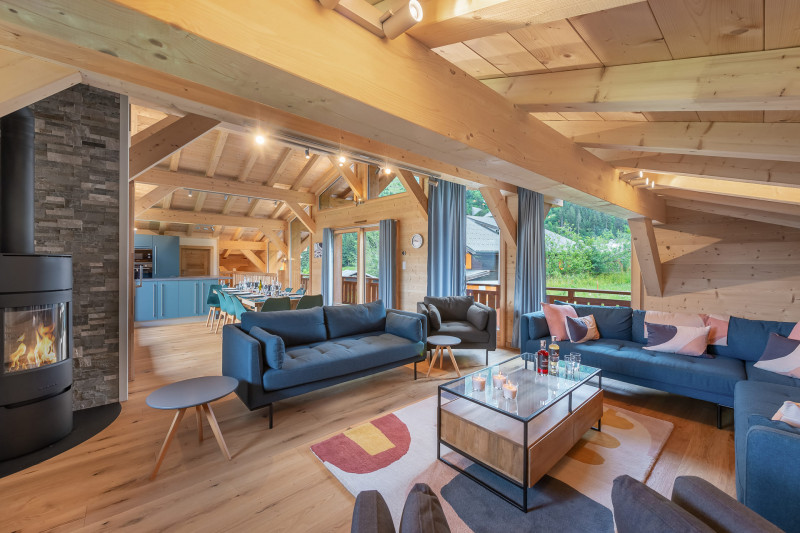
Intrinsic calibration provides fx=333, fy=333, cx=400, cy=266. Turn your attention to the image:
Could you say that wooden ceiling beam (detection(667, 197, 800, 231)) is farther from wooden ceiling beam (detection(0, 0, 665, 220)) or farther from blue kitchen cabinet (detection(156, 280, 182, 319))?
blue kitchen cabinet (detection(156, 280, 182, 319))

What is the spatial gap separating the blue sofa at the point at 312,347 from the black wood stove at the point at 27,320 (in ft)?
3.50

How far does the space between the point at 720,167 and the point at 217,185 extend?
753 cm

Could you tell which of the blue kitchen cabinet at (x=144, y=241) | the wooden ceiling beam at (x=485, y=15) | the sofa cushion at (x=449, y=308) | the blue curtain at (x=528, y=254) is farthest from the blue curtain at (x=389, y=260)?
the blue kitchen cabinet at (x=144, y=241)

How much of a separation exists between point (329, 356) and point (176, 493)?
1378 millimetres

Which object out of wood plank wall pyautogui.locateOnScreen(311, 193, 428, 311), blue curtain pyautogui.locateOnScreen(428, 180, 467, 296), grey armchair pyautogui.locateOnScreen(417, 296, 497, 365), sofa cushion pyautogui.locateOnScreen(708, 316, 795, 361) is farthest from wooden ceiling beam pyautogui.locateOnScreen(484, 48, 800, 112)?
wood plank wall pyautogui.locateOnScreen(311, 193, 428, 311)

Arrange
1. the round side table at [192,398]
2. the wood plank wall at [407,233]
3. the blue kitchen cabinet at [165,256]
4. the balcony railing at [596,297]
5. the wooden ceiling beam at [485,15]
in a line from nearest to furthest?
the wooden ceiling beam at [485,15] < the round side table at [192,398] < the balcony railing at [596,297] < the wood plank wall at [407,233] < the blue kitchen cabinet at [165,256]

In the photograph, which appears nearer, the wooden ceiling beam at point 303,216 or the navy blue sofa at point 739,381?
the navy blue sofa at point 739,381

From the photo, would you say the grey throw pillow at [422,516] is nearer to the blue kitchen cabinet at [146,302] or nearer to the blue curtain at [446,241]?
the blue curtain at [446,241]

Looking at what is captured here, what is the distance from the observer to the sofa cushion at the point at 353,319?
12.1 ft

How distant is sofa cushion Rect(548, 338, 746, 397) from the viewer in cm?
271

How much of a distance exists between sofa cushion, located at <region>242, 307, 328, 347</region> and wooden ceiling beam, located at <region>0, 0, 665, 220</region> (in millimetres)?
2055

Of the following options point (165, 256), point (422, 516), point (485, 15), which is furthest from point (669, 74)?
point (165, 256)

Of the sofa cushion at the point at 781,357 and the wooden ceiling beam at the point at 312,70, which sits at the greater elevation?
the wooden ceiling beam at the point at 312,70

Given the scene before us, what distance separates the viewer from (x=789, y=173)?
2115 millimetres
